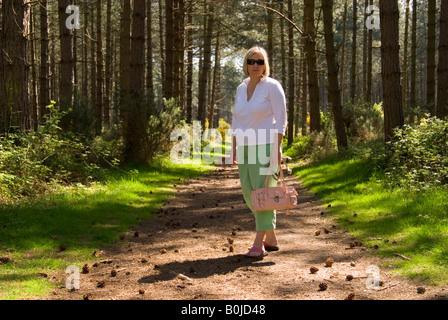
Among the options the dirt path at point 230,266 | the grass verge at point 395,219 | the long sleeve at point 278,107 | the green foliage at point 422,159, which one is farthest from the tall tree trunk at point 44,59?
the long sleeve at point 278,107

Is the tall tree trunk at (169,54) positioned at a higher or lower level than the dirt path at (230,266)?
higher

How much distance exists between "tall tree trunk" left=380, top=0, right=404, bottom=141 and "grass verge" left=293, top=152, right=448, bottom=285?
3.80 ft

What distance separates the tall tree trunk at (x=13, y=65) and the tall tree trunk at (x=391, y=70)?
810 cm

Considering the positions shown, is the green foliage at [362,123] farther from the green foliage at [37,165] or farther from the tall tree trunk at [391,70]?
the green foliage at [37,165]

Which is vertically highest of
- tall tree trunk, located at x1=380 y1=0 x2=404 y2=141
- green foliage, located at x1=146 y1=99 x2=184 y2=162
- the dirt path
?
tall tree trunk, located at x1=380 y1=0 x2=404 y2=141

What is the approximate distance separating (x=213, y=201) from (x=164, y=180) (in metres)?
2.91

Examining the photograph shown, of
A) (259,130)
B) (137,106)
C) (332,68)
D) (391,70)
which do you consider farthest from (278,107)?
(332,68)

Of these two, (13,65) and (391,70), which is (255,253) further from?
(13,65)

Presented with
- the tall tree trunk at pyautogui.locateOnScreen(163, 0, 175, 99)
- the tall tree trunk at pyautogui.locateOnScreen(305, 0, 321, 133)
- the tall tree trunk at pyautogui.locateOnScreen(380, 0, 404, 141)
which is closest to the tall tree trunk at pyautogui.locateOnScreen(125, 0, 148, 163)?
the tall tree trunk at pyautogui.locateOnScreen(163, 0, 175, 99)

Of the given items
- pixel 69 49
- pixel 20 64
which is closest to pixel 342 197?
pixel 20 64

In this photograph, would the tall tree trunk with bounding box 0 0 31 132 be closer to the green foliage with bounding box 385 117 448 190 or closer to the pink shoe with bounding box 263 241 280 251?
the pink shoe with bounding box 263 241 280 251

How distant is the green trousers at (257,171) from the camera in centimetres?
581

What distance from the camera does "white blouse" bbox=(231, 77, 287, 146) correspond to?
18.9ft

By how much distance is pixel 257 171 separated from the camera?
5832mm
